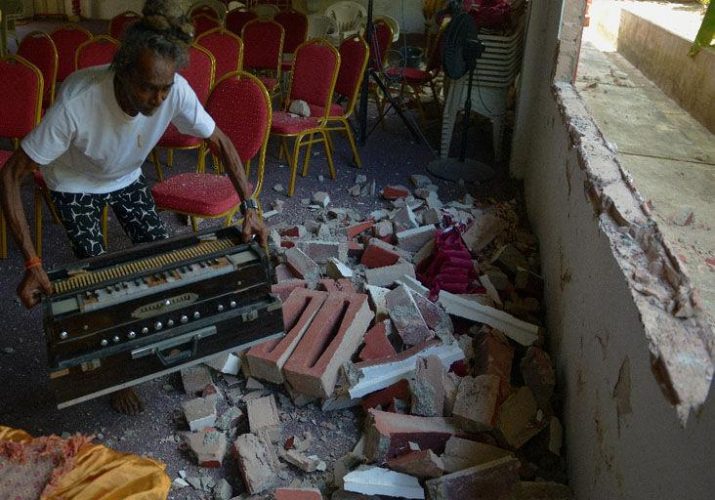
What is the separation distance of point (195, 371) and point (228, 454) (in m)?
0.45

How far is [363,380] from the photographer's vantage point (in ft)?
7.63

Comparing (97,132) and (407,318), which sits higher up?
(97,132)

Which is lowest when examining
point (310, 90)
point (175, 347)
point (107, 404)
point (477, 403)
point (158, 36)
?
point (107, 404)

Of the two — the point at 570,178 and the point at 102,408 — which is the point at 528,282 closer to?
the point at 570,178

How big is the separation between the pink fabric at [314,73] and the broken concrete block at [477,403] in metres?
2.72

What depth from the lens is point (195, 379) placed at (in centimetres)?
247

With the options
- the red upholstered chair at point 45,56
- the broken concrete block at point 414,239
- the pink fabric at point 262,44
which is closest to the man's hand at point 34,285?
the broken concrete block at point 414,239

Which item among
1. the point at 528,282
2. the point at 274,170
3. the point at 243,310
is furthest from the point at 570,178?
the point at 274,170

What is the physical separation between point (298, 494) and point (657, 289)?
1.22 meters

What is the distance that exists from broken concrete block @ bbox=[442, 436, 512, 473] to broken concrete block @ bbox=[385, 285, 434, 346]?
60cm

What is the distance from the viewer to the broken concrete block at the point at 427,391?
2195 millimetres

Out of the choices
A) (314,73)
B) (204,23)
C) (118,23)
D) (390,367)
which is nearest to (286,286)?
(390,367)

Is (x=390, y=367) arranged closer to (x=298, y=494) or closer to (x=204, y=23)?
(x=298, y=494)

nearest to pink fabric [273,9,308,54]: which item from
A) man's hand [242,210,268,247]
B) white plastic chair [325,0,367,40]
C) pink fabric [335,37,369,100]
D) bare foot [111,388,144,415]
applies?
white plastic chair [325,0,367,40]
